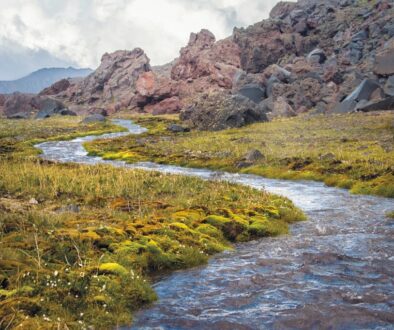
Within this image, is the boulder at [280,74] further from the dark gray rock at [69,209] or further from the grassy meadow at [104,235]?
the dark gray rock at [69,209]

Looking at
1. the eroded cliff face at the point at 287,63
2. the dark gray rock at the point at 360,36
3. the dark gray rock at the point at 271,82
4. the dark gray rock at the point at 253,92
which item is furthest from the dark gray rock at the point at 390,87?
the dark gray rock at the point at 360,36

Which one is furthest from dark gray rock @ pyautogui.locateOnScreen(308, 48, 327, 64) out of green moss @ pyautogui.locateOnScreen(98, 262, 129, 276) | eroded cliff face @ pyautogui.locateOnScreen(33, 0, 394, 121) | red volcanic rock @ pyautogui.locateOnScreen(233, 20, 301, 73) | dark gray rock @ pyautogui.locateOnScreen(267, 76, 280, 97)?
green moss @ pyautogui.locateOnScreen(98, 262, 129, 276)

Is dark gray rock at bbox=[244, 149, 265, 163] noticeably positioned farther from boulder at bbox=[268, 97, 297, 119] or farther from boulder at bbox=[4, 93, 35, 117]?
boulder at bbox=[4, 93, 35, 117]

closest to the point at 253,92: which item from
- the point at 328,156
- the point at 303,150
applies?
the point at 303,150

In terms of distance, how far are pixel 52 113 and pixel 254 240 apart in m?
137

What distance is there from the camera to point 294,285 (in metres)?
11.4

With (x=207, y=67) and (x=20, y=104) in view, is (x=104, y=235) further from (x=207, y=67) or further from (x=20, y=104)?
(x=20, y=104)

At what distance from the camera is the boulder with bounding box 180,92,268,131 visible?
73.7m

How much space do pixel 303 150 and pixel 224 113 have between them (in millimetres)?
33851

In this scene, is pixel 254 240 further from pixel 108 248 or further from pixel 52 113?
pixel 52 113

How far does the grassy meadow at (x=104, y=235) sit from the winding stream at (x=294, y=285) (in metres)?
0.72

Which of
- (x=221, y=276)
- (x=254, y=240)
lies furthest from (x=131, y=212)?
(x=221, y=276)

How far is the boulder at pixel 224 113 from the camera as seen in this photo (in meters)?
73.7

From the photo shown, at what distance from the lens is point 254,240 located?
16.5 meters
